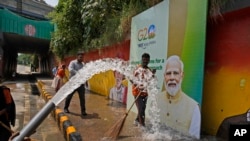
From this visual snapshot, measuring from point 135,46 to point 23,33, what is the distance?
22126 millimetres

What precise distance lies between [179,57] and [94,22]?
8.34 meters

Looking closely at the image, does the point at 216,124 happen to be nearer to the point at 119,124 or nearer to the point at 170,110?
the point at 170,110

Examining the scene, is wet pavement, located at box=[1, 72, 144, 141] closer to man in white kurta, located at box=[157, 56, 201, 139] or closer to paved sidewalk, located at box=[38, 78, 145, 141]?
paved sidewalk, located at box=[38, 78, 145, 141]

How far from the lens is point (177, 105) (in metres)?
6.32

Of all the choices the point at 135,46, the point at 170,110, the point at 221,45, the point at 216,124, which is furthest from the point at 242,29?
the point at 135,46

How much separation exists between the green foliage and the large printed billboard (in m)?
1.10

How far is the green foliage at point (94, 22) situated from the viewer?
1012cm

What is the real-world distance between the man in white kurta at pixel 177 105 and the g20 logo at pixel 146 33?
1236 millimetres

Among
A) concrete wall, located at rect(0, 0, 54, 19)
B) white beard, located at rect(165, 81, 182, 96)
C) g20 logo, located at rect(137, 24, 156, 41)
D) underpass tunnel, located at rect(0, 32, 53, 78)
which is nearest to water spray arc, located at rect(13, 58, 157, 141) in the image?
white beard, located at rect(165, 81, 182, 96)

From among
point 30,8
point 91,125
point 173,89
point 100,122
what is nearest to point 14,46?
point 30,8

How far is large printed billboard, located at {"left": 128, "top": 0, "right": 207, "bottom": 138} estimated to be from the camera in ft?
18.5

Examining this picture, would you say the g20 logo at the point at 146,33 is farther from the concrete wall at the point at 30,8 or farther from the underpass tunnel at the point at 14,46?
the concrete wall at the point at 30,8

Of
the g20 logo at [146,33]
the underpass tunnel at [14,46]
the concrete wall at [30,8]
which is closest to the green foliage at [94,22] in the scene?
the g20 logo at [146,33]

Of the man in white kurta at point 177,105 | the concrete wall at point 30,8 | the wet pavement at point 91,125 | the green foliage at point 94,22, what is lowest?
the wet pavement at point 91,125
